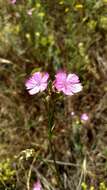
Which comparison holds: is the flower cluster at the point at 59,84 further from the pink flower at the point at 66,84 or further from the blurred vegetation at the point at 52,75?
the blurred vegetation at the point at 52,75

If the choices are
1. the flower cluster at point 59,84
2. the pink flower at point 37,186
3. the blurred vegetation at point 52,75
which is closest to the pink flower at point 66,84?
the flower cluster at point 59,84

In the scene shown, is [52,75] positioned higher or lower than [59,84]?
lower

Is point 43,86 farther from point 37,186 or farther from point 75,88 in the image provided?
point 37,186

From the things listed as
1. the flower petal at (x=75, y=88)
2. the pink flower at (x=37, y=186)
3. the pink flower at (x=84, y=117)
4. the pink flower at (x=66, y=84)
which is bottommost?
the pink flower at (x=37, y=186)

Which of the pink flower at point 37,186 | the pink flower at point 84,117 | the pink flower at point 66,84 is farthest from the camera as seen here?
the pink flower at point 84,117

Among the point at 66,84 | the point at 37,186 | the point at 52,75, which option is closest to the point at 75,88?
the point at 66,84

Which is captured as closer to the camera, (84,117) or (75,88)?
(75,88)

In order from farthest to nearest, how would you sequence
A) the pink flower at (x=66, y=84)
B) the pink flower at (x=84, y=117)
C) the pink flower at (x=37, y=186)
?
the pink flower at (x=84, y=117) < the pink flower at (x=37, y=186) < the pink flower at (x=66, y=84)

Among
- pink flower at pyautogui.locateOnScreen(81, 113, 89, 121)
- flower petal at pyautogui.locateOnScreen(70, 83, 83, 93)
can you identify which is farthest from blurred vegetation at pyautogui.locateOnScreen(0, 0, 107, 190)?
flower petal at pyautogui.locateOnScreen(70, 83, 83, 93)

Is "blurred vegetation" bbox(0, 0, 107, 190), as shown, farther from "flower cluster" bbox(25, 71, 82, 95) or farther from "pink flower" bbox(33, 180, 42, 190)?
"flower cluster" bbox(25, 71, 82, 95)

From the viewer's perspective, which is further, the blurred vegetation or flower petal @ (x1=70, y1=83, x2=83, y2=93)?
the blurred vegetation
